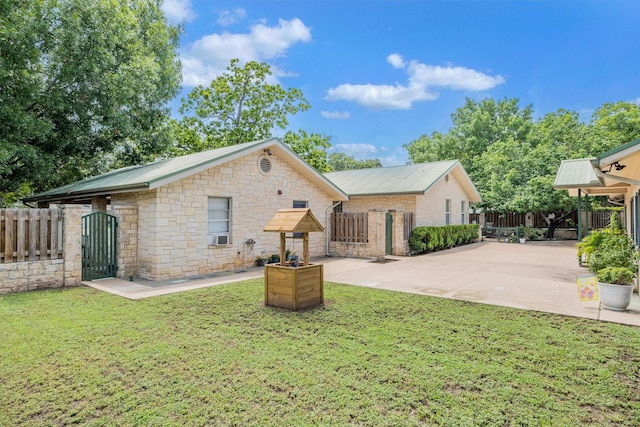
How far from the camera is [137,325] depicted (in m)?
5.71

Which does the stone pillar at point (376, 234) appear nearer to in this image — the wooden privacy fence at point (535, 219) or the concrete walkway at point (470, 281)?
the concrete walkway at point (470, 281)

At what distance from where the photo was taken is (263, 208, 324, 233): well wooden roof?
6777 mm

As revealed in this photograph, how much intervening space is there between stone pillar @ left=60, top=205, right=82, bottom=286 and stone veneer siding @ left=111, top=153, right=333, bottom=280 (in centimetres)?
109

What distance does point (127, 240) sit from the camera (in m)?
10.0

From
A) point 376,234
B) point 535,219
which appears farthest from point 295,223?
point 535,219

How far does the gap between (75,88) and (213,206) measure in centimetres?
1104

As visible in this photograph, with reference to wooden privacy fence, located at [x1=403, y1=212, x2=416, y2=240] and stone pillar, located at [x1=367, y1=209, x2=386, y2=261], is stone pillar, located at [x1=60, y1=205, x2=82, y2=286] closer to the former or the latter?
stone pillar, located at [x1=367, y1=209, x2=386, y2=261]

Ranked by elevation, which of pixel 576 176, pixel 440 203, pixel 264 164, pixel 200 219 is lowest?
pixel 200 219

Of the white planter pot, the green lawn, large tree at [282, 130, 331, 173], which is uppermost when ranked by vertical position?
large tree at [282, 130, 331, 173]

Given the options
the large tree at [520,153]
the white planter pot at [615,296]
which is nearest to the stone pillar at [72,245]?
the white planter pot at [615,296]

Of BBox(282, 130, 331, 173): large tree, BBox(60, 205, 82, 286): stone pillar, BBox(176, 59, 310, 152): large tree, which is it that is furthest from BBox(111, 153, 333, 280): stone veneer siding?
BBox(176, 59, 310, 152): large tree

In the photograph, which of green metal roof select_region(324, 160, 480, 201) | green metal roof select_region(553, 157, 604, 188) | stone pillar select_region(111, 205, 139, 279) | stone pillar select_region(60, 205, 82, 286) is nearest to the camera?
stone pillar select_region(60, 205, 82, 286)

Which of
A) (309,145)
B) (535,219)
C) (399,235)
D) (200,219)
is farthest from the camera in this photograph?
(309,145)

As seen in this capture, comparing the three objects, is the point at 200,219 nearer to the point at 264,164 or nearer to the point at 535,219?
the point at 264,164
